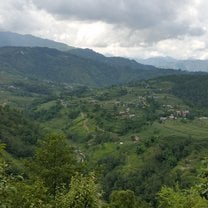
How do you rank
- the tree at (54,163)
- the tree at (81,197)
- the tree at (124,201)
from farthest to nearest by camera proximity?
the tree at (124,201)
the tree at (54,163)
the tree at (81,197)

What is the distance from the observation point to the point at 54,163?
47500 mm

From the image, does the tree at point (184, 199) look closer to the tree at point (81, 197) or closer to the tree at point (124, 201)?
the tree at point (81, 197)

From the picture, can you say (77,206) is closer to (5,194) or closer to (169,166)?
(5,194)

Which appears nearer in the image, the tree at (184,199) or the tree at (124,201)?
the tree at (184,199)

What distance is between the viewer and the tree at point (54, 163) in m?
45.7

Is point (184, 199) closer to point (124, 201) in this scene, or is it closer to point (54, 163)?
point (54, 163)

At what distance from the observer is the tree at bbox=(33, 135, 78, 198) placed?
1799 inches

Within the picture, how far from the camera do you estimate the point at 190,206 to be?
27391 mm

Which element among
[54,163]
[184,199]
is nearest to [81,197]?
[184,199]

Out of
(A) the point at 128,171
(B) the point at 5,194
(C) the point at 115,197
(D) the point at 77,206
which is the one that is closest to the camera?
(B) the point at 5,194

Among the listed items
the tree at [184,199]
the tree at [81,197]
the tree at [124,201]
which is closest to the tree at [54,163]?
the tree at [184,199]

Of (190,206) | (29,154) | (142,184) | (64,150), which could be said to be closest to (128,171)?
(142,184)

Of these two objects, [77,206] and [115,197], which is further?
[115,197]

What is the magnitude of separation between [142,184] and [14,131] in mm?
61184
